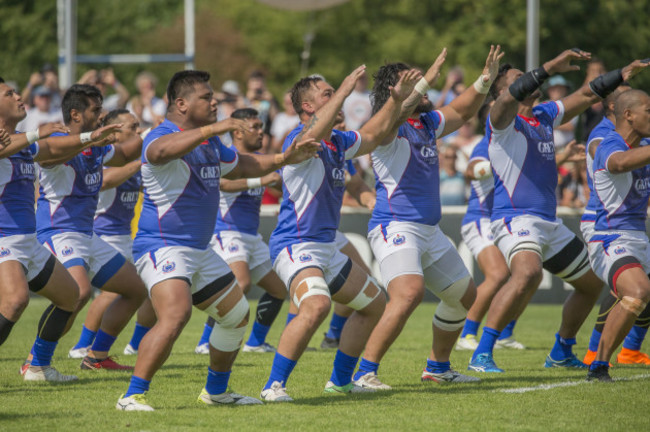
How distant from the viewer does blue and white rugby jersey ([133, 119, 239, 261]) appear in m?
6.97

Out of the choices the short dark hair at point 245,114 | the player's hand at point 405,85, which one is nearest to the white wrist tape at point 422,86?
the player's hand at point 405,85

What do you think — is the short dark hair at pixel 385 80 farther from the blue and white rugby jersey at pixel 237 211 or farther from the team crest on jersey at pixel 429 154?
the blue and white rugby jersey at pixel 237 211

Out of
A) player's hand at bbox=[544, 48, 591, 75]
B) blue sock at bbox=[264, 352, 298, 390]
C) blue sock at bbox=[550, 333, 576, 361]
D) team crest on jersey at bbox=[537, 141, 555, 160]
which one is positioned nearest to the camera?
blue sock at bbox=[264, 352, 298, 390]

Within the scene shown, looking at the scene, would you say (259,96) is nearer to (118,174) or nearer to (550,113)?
(118,174)

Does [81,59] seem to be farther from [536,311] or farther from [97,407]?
[97,407]

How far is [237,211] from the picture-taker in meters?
11.0

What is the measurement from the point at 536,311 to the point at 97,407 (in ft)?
30.7

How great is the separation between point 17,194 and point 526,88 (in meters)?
4.31

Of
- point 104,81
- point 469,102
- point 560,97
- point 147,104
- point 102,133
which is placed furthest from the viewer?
point 147,104

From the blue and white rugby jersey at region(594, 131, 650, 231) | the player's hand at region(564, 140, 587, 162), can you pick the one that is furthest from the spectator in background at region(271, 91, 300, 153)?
the blue and white rugby jersey at region(594, 131, 650, 231)

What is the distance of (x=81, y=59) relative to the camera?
2047 centimetres

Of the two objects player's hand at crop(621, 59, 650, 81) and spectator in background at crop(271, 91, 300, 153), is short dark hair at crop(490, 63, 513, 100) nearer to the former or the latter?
player's hand at crop(621, 59, 650, 81)

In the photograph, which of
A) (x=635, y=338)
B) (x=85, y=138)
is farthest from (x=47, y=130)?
(x=635, y=338)

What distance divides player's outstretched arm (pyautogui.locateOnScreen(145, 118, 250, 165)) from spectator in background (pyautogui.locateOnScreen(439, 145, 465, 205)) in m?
10.2
